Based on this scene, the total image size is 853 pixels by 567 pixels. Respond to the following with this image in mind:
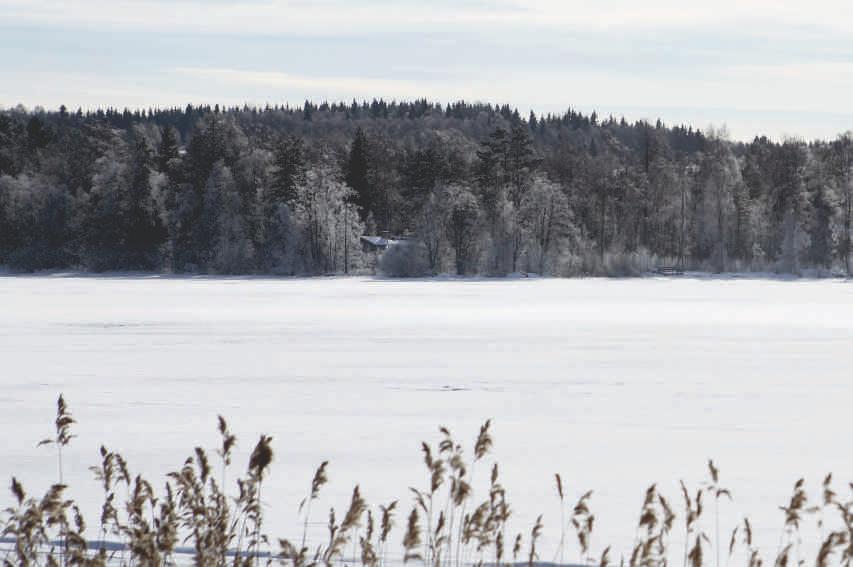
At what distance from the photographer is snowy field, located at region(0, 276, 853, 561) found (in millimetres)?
9477

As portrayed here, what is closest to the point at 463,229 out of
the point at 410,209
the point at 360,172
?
the point at 360,172

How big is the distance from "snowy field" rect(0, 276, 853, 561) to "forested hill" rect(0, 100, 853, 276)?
110 feet

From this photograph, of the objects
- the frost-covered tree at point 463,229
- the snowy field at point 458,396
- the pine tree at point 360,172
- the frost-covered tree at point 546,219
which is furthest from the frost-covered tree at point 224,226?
the snowy field at point 458,396

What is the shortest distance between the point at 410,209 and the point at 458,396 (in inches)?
2634

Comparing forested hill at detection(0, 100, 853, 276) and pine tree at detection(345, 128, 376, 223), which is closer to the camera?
forested hill at detection(0, 100, 853, 276)

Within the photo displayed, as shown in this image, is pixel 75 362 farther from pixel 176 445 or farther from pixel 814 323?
pixel 814 323

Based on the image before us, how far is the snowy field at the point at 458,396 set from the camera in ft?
31.1

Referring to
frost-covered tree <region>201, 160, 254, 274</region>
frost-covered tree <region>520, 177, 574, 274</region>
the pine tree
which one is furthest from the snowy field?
the pine tree

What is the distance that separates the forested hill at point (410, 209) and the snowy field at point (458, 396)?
33.6 metres

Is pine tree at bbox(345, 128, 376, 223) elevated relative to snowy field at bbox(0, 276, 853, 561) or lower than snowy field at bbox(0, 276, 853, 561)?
elevated

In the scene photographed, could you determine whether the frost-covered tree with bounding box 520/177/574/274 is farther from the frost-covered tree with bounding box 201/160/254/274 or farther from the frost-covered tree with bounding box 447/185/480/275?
the frost-covered tree with bounding box 201/160/254/274

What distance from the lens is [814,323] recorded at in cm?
2770

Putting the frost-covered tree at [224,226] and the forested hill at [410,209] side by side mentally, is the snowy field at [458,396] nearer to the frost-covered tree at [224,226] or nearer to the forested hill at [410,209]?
the forested hill at [410,209]

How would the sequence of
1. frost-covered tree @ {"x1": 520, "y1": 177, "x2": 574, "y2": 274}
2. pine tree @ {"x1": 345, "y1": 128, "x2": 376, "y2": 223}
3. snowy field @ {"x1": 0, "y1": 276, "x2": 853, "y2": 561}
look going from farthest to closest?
pine tree @ {"x1": 345, "y1": 128, "x2": 376, "y2": 223}, frost-covered tree @ {"x1": 520, "y1": 177, "x2": 574, "y2": 274}, snowy field @ {"x1": 0, "y1": 276, "x2": 853, "y2": 561}
